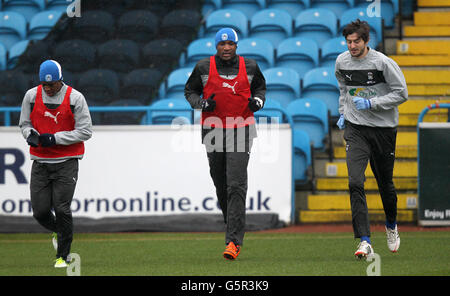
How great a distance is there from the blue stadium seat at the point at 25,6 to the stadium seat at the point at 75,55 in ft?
7.89

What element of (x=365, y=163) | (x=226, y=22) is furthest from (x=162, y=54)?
(x=365, y=163)

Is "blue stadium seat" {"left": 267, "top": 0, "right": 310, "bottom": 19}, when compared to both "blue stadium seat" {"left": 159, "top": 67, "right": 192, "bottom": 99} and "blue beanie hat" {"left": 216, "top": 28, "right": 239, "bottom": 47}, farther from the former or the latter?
"blue beanie hat" {"left": 216, "top": 28, "right": 239, "bottom": 47}

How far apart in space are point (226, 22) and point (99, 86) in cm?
294

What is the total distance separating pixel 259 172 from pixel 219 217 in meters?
0.86

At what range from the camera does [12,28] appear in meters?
15.8

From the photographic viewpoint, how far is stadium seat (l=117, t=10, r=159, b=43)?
48.4 feet

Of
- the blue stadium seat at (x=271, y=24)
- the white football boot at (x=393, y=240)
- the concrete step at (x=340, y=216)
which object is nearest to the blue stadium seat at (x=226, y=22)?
the blue stadium seat at (x=271, y=24)

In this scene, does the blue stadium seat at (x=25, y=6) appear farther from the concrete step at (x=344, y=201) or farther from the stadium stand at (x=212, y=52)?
the concrete step at (x=344, y=201)

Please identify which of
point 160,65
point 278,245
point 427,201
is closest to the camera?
point 278,245

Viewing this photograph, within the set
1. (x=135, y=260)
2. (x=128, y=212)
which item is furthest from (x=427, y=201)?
(x=135, y=260)

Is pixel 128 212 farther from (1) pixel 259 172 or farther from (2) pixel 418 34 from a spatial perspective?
(2) pixel 418 34

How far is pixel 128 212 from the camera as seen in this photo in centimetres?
1173

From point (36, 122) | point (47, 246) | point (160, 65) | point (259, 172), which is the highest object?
point (160, 65)

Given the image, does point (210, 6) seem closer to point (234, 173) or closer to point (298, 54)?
point (298, 54)
